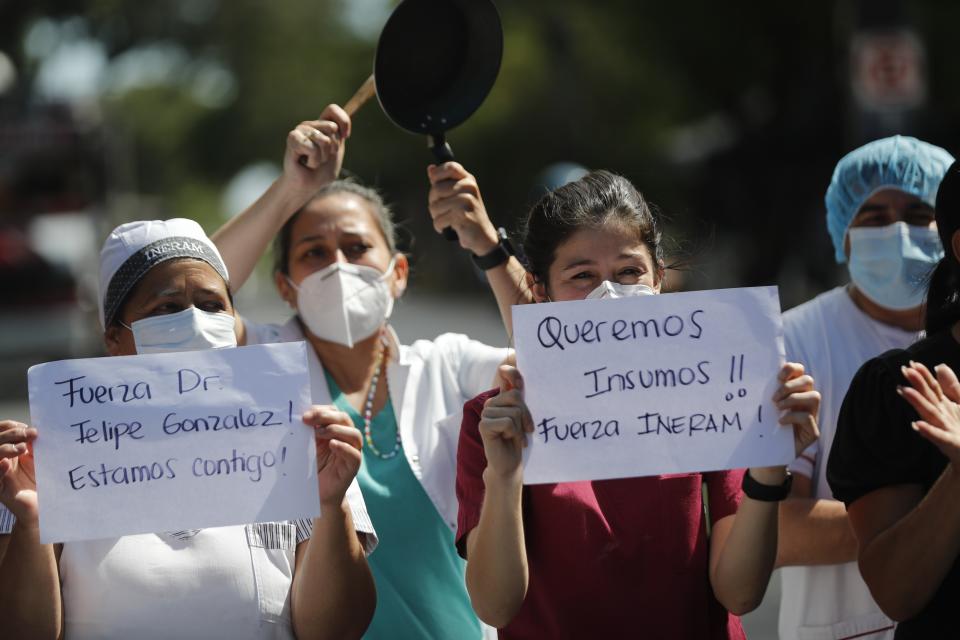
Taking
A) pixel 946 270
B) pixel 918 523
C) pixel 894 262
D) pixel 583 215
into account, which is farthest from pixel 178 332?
pixel 894 262

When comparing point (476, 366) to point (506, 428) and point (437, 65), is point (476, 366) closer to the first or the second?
point (437, 65)

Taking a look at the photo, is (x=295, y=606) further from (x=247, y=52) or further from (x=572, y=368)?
(x=247, y=52)

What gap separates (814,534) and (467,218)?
125cm

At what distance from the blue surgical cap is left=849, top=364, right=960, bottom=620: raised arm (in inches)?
45.7

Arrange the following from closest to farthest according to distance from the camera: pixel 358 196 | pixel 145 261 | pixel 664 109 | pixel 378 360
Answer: pixel 145 261 → pixel 378 360 → pixel 358 196 → pixel 664 109

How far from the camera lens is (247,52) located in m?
57.7

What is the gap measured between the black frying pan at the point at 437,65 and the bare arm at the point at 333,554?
42.5 inches

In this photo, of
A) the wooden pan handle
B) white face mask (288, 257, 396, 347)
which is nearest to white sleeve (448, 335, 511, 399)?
white face mask (288, 257, 396, 347)

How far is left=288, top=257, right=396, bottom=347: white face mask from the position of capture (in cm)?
374

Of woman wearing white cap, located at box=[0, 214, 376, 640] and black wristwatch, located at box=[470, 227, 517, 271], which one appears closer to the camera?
woman wearing white cap, located at box=[0, 214, 376, 640]

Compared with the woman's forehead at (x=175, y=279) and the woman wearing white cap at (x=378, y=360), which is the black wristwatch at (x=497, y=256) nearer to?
the woman wearing white cap at (x=378, y=360)

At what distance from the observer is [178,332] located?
2934 mm

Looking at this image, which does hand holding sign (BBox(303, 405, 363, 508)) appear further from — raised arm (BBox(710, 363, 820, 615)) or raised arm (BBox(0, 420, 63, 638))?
raised arm (BBox(710, 363, 820, 615))

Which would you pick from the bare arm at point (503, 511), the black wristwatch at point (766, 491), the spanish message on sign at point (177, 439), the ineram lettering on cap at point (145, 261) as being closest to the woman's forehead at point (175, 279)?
the ineram lettering on cap at point (145, 261)
